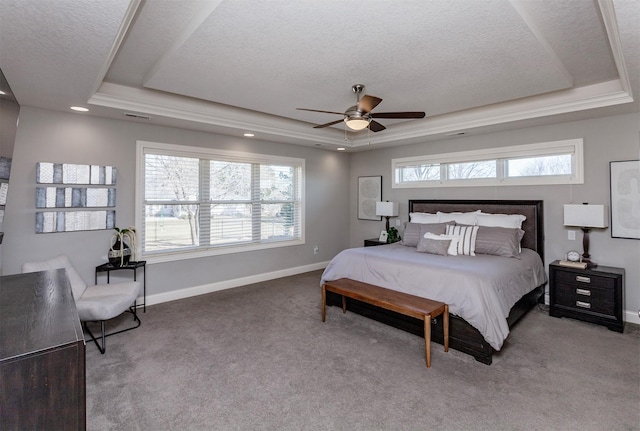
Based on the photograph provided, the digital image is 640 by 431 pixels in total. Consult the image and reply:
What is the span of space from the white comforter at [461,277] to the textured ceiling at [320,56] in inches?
74.5

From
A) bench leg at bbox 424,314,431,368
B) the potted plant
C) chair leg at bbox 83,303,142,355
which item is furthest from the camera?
the potted plant

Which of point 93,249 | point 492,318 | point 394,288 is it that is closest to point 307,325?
point 394,288

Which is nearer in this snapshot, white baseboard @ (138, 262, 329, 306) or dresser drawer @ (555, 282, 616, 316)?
dresser drawer @ (555, 282, 616, 316)

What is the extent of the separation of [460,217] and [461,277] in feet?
6.31

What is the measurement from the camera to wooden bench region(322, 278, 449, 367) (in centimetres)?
275

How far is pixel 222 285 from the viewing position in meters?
5.00

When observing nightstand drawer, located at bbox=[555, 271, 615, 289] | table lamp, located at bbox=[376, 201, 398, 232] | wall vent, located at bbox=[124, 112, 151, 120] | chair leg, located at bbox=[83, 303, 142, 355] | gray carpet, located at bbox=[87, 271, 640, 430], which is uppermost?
wall vent, located at bbox=[124, 112, 151, 120]

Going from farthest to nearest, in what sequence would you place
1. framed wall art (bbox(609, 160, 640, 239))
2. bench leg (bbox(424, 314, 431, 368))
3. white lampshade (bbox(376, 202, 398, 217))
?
white lampshade (bbox(376, 202, 398, 217))
framed wall art (bbox(609, 160, 640, 239))
bench leg (bbox(424, 314, 431, 368))

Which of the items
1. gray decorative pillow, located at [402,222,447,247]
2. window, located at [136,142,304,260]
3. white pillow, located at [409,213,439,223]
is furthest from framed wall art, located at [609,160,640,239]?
window, located at [136,142,304,260]

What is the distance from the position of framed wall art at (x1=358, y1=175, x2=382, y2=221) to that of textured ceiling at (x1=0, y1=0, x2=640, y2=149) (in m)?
2.29

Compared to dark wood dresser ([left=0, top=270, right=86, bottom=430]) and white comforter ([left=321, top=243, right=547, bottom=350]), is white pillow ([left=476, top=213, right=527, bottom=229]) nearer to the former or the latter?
white comforter ([left=321, top=243, right=547, bottom=350])

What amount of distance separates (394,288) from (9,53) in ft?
12.4

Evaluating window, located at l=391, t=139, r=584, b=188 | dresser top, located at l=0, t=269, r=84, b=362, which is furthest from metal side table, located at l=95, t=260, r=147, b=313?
window, located at l=391, t=139, r=584, b=188

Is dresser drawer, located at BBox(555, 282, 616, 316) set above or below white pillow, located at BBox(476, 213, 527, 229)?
below
